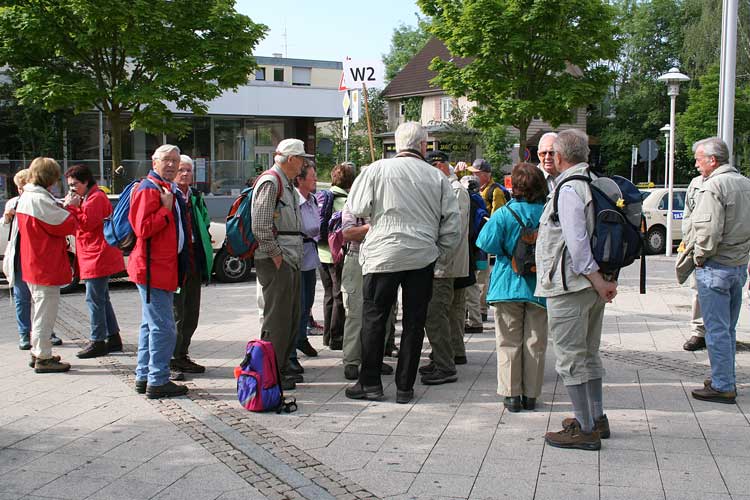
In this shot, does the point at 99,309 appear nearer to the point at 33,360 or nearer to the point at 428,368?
the point at 33,360

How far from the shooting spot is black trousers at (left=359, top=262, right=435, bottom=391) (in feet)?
19.1

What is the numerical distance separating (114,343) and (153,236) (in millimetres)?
2345

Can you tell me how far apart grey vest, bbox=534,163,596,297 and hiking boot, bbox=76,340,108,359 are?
467 cm

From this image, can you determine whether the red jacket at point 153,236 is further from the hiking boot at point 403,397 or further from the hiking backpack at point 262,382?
the hiking boot at point 403,397

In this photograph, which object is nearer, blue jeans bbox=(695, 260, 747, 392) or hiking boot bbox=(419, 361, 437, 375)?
blue jeans bbox=(695, 260, 747, 392)

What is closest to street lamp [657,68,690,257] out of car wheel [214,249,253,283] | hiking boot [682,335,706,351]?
car wheel [214,249,253,283]

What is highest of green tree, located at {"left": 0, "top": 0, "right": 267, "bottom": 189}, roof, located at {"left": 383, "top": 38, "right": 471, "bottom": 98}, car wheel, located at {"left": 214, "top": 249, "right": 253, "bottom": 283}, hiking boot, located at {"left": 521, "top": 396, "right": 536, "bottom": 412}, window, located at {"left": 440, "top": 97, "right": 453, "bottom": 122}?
roof, located at {"left": 383, "top": 38, "right": 471, "bottom": 98}

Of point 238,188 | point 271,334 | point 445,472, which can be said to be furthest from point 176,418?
point 238,188

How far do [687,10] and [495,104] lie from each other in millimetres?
36505

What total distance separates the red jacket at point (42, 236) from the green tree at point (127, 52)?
14.8m

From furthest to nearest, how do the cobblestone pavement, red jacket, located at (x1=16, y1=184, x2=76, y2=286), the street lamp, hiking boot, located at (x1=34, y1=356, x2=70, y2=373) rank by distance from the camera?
1. the street lamp
2. hiking boot, located at (x1=34, y1=356, x2=70, y2=373)
3. red jacket, located at (x1=16, y1=184, x2=76, y2=286)
4. the cobblestone pavement

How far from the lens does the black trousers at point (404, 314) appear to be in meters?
5.83

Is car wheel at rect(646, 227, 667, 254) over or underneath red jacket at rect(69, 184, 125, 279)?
underneath

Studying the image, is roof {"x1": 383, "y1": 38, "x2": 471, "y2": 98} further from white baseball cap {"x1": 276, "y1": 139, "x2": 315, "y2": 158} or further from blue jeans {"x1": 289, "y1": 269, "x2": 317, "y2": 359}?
white baseball cap {"x1": 276, "y1": 139, "x2": 315, "y2": 158}
